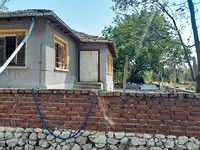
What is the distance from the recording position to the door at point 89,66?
14.6 m

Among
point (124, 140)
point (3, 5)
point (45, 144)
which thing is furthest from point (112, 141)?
point (3, 5)

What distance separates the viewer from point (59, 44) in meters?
11.0

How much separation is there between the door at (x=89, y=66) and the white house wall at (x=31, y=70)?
19.7 feet

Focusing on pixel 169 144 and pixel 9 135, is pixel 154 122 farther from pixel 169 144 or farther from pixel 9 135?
pixel 9 135

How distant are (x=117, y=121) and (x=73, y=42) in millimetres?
9875

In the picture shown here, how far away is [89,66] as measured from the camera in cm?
1473

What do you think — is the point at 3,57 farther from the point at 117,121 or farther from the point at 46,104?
the point at 117,121

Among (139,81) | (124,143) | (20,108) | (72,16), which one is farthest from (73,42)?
(139,81)

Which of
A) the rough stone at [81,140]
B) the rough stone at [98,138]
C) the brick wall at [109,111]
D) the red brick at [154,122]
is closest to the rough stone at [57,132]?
the brick wall at [109,111]

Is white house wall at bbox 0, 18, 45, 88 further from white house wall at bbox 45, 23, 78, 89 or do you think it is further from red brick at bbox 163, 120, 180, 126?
red brick at bbox 163, 120, 180, 126

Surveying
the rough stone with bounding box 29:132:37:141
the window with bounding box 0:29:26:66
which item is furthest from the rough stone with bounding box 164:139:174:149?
the window with bounding box 0:29:26:66

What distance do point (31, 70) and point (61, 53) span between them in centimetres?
313

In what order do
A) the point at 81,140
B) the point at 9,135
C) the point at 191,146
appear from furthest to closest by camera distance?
the point at 9,135 < the point at 81,140 < the point at 191,146

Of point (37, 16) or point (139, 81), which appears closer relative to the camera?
point (37, 16)
